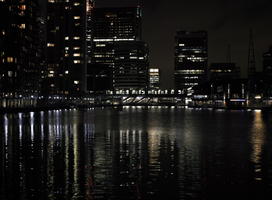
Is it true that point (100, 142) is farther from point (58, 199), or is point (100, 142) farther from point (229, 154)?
point (58, 199)

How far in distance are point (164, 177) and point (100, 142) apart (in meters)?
24.4

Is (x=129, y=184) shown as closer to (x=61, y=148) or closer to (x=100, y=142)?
(x=61, y=148)

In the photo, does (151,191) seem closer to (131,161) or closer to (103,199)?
(103,199)

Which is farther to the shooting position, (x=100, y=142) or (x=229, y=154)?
(x=100, y=142)

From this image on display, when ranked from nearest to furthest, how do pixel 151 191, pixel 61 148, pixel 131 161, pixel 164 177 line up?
pixel 151 191, pixel 164 177, pixel 131 161, pixel 61 148

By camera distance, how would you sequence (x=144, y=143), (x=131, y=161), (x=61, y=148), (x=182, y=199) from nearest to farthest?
(x=182, y=199), (x=131, y=161), (x=61, y=148), (x=144, y=143)

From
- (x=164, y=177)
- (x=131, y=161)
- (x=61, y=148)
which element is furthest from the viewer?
(x=61, y=148)

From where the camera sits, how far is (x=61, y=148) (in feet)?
156

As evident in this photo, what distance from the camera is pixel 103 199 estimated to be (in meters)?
24.5

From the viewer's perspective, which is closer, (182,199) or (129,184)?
(182,199)

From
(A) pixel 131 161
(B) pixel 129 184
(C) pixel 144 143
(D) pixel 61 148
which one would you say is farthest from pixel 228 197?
→ (C) pixel 144 143

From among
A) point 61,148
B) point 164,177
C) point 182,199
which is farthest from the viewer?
point 61,148

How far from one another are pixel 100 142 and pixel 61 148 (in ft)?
24.9

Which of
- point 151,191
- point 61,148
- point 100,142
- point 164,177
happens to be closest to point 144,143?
point 100,142
